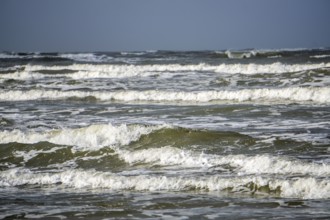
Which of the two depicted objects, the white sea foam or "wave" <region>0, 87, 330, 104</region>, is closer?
the white sea foam

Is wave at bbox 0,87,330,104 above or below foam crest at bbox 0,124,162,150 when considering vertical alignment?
above

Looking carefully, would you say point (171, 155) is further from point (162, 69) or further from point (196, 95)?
point (162, 69)

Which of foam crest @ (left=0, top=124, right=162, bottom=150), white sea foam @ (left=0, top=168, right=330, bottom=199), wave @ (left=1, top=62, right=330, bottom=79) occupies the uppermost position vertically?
wave @ (left=1, top=62, right=330, bottom=79)

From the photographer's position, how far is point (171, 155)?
388 inches

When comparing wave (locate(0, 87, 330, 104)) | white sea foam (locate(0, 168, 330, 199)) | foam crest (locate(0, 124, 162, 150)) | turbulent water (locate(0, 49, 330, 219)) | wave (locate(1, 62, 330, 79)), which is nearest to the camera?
turbulent water (locate(0, 49, 330, 219))

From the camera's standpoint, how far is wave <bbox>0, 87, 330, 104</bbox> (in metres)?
18.1

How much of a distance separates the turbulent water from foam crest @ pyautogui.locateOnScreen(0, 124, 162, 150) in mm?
27

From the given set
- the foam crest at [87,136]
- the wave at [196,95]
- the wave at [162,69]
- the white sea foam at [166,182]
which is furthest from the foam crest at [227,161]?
the wave at [162,69]

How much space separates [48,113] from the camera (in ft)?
54.5

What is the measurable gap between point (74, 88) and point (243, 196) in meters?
18.0

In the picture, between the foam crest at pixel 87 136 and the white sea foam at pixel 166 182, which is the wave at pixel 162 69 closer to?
the foam crest at pixel 87 136

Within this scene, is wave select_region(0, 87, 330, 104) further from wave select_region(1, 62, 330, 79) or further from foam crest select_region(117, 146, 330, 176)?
foam crest select_region(117, 146, 330, 176)

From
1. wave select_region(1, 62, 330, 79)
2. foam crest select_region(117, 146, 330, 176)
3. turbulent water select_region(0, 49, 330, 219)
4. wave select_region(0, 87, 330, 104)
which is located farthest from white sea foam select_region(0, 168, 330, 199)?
wave select_region(1, 62, 330, 79)

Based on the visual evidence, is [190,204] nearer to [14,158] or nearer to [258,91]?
[14,158]
